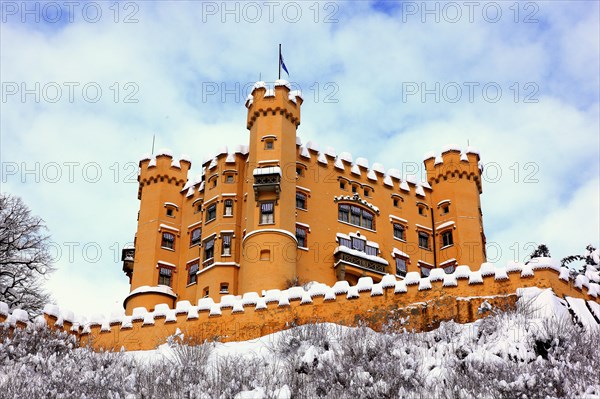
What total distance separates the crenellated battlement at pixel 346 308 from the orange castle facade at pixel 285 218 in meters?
10.3

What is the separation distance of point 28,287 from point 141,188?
12835mm

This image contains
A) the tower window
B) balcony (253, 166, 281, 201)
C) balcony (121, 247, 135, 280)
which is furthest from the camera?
balcony (121, 247, 135, 280)

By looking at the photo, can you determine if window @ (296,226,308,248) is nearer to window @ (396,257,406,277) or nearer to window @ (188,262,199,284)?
window @ (396,257,406,277)

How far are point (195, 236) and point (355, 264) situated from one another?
1008cm

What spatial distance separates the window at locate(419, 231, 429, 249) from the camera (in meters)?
58.5

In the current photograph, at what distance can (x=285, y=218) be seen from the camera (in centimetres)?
5250

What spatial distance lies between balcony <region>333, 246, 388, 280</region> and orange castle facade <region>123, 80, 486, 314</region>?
58mm

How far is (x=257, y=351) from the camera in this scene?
35.0 metres

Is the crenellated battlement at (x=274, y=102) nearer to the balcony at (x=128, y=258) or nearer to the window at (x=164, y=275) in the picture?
the window at (x=164, y=275)

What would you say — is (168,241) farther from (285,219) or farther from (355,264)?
(355,264)

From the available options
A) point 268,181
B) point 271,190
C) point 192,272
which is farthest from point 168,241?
point 268,181

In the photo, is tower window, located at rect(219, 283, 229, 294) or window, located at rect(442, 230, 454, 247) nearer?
tower window, located at rect(219, 283, 229, 294)

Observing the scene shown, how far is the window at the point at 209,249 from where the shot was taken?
5434cm

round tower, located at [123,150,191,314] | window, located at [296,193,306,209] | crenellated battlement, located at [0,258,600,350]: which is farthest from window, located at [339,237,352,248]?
crenellated battlement, located at [0,258,600,350]
